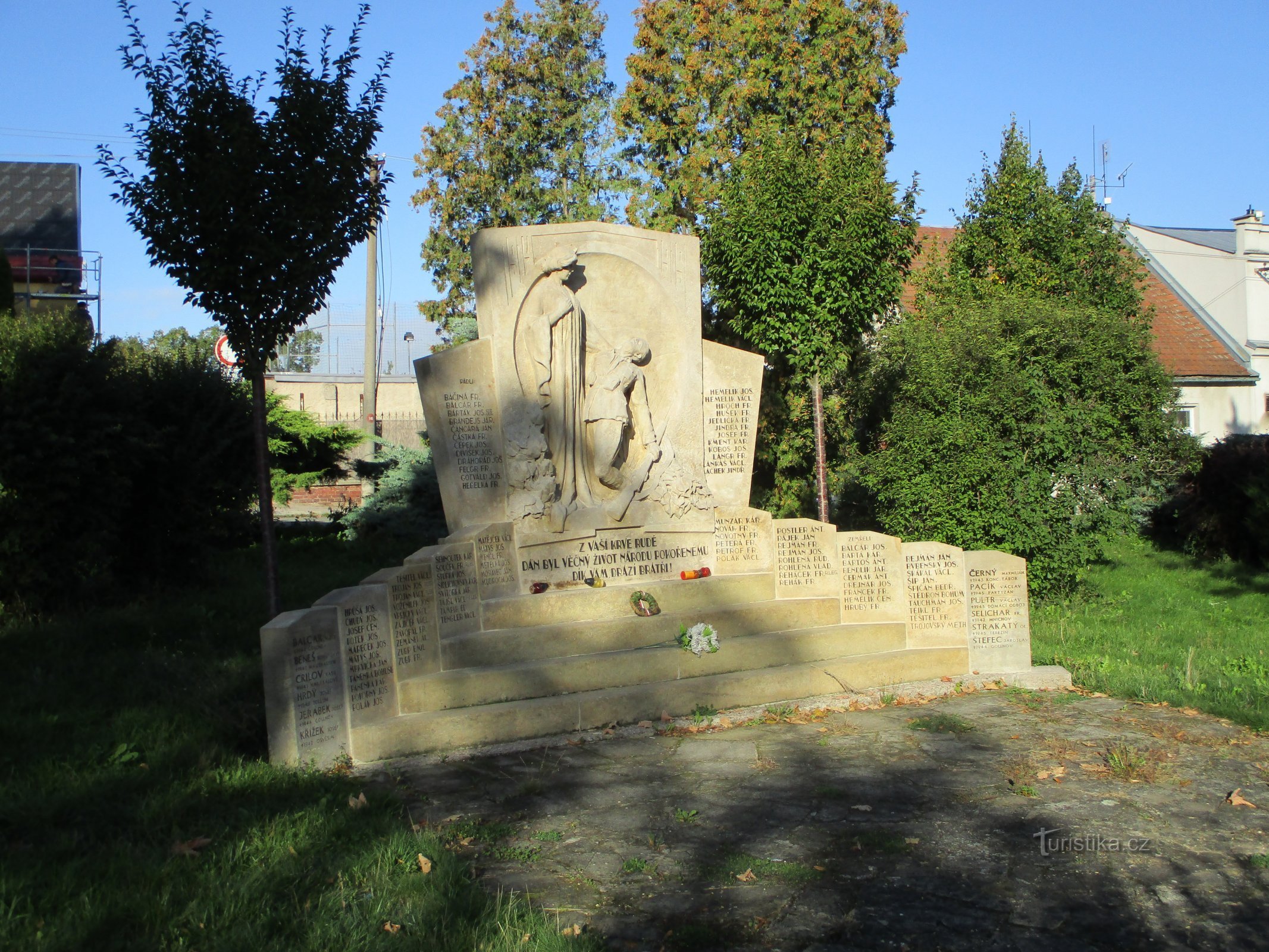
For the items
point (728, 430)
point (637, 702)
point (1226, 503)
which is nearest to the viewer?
point (637, 702)

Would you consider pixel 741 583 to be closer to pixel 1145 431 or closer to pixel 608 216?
pixel 1145 431

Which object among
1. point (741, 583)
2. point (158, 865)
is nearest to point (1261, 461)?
point (741, 583)

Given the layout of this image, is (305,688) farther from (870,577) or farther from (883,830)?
(870,577)

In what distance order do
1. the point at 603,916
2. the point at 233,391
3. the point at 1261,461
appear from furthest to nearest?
the point at 1261,461 < the point at 233,391 < the point at 603,916

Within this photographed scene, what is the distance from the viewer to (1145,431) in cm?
1194

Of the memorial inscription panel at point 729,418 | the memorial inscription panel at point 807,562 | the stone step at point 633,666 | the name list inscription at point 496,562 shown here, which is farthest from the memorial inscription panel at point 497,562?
the memorial inscription panel at point 807,562

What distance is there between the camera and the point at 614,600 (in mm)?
7969

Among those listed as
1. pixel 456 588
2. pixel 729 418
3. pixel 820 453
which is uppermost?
pixel 729 418

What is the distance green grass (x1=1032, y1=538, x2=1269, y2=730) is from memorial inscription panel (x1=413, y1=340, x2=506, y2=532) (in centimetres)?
474

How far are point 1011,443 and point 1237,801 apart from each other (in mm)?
5243

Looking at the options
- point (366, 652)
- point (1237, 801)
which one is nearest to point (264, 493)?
point (366, 652)

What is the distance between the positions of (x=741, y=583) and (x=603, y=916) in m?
4.46

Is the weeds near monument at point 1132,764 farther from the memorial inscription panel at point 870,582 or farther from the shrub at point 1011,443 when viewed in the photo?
the shrub at point 1011,443

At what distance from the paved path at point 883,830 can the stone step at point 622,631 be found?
0.85 metres
